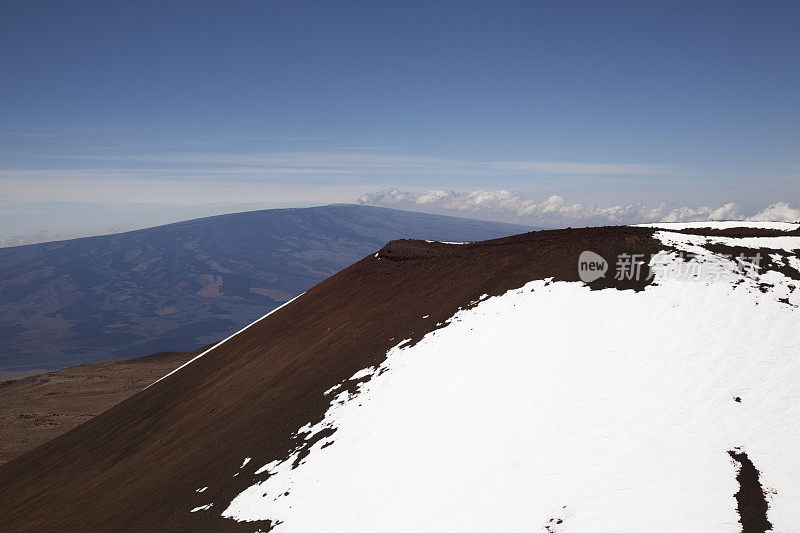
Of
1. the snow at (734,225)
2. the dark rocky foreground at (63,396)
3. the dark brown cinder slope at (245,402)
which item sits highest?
the snow at (734,225)

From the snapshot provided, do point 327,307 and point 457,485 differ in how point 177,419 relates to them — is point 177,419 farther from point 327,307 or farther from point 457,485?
point 457,485

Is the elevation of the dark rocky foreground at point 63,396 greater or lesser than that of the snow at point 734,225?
lesser

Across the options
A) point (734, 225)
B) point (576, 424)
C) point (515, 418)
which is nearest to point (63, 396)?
point (515, 418)

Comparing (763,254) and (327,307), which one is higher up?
(763,254)

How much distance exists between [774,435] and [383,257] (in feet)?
91.8

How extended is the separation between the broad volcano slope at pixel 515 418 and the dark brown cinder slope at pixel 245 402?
0.14m

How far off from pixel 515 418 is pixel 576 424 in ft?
5.91

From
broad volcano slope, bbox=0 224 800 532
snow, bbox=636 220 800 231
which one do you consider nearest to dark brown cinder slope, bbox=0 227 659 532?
broad volcano slope, bbox=0 224 800 532

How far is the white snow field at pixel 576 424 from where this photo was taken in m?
11.4

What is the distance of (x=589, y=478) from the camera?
1196cm

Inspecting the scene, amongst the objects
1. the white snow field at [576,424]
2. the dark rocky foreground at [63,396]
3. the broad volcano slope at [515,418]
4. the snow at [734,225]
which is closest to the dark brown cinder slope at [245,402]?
the broad volcano slope at [515,418]

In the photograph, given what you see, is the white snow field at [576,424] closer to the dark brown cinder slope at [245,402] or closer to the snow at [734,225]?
the dark brown cinder slope at [245,402]

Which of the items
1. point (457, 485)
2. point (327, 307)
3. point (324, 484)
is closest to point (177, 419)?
point (327, 307)

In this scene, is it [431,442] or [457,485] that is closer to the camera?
[457,485]
